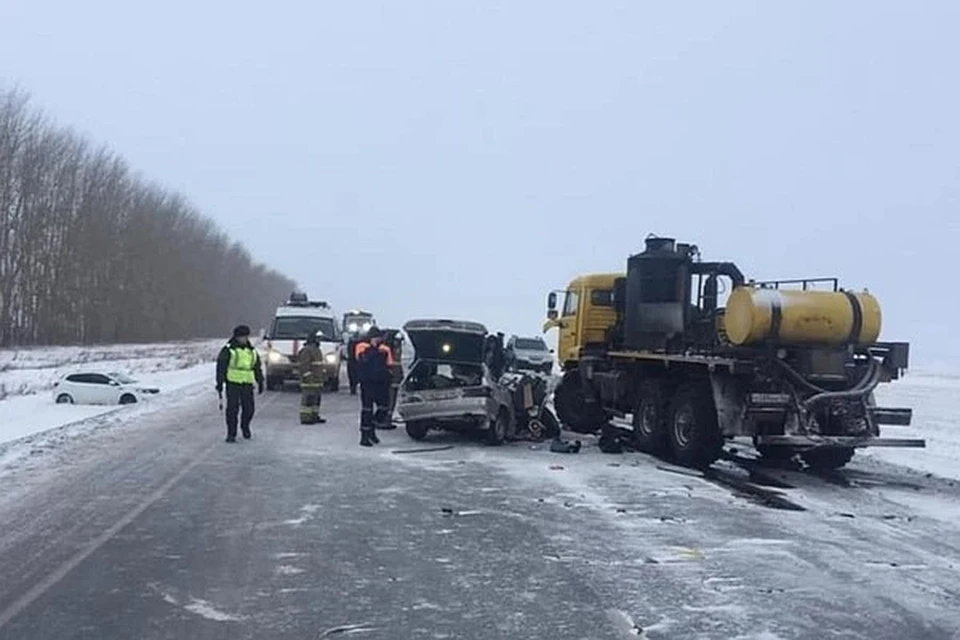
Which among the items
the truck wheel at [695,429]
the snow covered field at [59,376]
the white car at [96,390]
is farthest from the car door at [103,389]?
the truck wheel at [695,429]

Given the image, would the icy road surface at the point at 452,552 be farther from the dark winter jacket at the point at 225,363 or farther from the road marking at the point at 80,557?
the dark winter jacket at the point at 225,363

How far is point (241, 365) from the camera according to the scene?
17.4 m

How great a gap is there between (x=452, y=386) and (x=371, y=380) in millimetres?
1426

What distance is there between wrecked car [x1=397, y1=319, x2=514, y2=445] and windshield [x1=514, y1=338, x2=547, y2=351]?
2262 centimetres

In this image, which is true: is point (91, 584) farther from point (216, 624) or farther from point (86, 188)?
point (86, 188)

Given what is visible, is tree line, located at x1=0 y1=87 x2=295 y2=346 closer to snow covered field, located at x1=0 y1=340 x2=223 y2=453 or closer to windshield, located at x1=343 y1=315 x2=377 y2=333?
snow covered field, located at x1=0 y1=340 x2=223 y2=453

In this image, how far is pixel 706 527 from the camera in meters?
10.3

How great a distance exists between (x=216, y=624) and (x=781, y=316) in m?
10.1

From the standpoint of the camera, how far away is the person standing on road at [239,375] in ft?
56.5

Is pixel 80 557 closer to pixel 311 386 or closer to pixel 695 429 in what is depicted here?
pixel 695 429

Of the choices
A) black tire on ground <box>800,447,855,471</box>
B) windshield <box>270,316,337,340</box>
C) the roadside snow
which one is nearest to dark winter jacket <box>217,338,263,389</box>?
black tire on ground <box>800,447,855,471</box>

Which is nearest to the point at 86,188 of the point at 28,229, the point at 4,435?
the point at 28,229

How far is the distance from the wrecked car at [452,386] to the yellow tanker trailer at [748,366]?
2.26 m

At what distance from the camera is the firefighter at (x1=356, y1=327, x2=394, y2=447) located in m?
17.1
